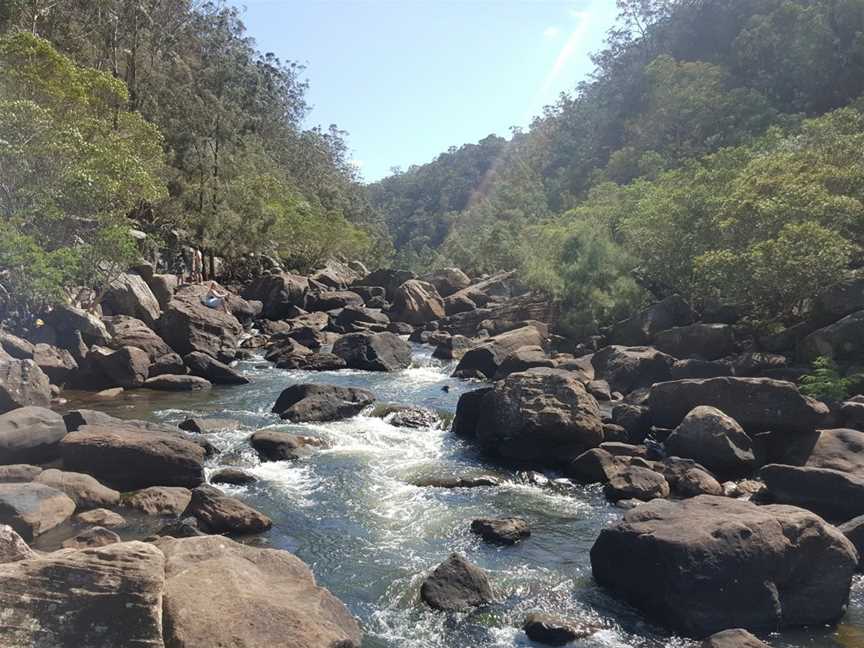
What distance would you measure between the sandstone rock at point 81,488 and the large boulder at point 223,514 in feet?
4.84

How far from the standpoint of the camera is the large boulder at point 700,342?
21.6 meters

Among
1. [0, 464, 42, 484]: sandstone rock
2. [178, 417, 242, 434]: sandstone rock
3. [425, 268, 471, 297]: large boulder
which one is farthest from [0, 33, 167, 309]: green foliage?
[425, 268, 471, 297]: large boulder

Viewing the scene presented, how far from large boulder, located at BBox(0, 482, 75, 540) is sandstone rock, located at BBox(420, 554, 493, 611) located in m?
5.50

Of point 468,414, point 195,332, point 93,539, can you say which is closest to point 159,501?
point 93,539

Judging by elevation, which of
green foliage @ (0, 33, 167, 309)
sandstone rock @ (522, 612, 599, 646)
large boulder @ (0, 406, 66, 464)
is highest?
green foliage @ (0, 33, 167, 309)

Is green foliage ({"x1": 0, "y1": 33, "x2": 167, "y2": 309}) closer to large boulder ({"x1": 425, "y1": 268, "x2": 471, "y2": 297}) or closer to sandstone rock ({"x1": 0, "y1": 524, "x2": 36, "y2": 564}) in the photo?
sandstone rock ({"x1": 0, "y1": 524, "x2": 36, "y2": 564})

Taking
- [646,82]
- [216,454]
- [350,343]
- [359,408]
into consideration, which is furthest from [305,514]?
[646,82]

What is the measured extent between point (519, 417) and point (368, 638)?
24.0ft

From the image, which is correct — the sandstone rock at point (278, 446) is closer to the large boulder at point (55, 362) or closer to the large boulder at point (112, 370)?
the large boulder at point (112, 370)

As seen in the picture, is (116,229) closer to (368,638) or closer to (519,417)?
(519,417)

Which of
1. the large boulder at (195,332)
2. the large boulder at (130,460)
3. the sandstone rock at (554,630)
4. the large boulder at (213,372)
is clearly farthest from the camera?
the large boulder at (195,332)

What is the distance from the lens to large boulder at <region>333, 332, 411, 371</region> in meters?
25.6

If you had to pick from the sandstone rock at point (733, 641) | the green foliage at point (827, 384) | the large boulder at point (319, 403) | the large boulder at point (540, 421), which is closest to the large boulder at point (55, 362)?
the large boulder at point (319, 403)

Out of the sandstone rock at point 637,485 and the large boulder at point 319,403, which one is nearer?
the sandstone rock at point 637,485
